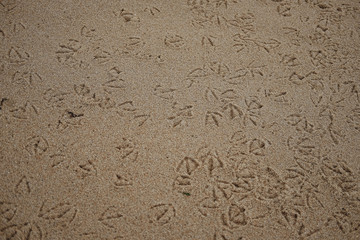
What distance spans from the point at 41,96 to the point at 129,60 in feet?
1.64

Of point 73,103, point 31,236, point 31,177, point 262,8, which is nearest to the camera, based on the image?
point 31,236

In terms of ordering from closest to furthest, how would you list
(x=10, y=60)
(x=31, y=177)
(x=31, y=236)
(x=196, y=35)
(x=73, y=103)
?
(x=31, y=236) → (x=31, y=177) → (x=73, y=103) → (x=10, y=60) → (x=196, y=35)

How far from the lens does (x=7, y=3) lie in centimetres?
209

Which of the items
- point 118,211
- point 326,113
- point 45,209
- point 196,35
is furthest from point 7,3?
point 326,113

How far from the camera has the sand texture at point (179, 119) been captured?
1.38 meters

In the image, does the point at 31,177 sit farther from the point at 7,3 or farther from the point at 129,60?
the point at 7,3

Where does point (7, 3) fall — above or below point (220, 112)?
above

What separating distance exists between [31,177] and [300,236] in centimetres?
114

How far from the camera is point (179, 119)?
1654 mm

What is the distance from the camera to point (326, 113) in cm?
173

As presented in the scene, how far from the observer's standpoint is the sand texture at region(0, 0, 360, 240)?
4.53ft

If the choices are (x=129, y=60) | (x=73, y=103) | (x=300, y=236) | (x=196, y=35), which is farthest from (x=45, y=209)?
(x=196, y=35)

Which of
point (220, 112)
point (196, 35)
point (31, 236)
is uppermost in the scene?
point (196, 35)

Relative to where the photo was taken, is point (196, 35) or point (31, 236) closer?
point (31, 236)
